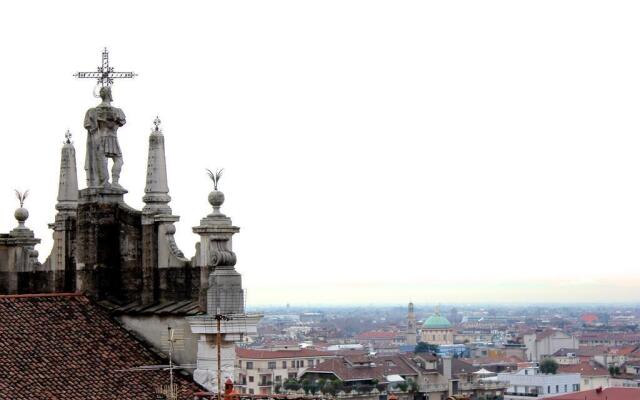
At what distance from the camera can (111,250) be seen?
2250 centimetres

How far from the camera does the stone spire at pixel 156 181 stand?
857 inches

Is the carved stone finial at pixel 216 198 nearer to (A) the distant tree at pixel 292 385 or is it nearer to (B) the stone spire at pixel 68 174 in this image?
(B) the stone spire at pixel 68 174

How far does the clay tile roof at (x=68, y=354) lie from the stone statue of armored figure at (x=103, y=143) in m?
1.95

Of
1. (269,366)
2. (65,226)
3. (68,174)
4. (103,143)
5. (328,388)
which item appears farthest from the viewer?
(269,366)

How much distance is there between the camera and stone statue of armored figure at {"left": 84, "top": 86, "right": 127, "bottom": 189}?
2278cm

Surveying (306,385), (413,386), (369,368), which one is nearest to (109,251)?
(306,385)

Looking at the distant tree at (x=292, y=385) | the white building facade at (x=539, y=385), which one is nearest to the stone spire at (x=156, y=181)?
the distant tree at (x=292, y=385)

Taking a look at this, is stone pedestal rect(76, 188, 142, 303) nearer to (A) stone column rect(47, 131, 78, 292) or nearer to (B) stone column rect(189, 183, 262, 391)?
(A) stone column rect(47, 131, 78, 292)

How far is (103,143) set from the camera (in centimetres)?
2280

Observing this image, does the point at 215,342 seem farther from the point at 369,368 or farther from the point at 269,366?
the point at 269,366

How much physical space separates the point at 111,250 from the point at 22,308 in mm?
1797

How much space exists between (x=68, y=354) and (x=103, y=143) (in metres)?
3.87

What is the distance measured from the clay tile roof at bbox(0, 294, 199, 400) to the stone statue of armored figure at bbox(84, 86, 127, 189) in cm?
195

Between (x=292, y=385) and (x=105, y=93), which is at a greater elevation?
(x=105, y=93)
